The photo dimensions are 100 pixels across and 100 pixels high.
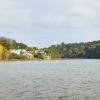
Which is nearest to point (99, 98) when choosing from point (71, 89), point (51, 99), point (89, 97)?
point (89, 97)

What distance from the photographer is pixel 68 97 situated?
3619 centimetres

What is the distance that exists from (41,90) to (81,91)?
457cm

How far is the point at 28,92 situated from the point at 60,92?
3453 mm

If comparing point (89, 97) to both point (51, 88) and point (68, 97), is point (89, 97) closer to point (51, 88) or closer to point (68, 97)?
point (68, 97)

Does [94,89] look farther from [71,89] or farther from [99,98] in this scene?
[99,98]

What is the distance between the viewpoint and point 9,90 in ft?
137

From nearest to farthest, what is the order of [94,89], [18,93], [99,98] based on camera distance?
[99,98]
[18,93]
[94,89]

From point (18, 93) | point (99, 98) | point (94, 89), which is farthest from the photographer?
point (94, 89)

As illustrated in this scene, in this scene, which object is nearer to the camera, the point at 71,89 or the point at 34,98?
the point at 34,98

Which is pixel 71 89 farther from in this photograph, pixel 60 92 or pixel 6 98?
pixel 6 98

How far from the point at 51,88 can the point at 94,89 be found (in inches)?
204


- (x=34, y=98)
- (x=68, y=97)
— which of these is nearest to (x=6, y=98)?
(x=34, y=98)

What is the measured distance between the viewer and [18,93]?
39219mm

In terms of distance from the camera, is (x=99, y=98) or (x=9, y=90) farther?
(x=9, y=90)
